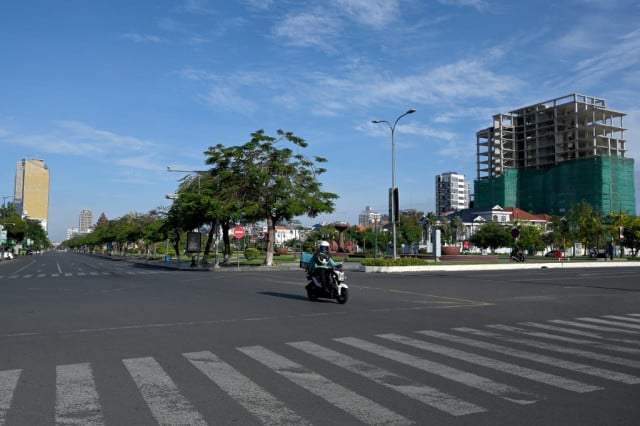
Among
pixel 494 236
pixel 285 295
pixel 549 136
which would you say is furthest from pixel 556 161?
pixel 285 295

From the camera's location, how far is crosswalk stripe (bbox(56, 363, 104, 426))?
5.15 meters

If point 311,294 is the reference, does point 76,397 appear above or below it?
below

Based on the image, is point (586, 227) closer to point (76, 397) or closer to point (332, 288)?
point (332, 288)

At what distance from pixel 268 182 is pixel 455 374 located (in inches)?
1275

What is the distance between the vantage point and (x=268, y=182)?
38.6 metres

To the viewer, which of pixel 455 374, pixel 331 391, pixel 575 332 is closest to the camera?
pixel 331 391

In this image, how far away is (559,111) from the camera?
131 metres

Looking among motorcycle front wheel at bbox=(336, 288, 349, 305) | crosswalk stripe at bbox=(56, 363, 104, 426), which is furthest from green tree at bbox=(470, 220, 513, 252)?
crosswalk stripe at bbox=(56, 363, 104, 426)

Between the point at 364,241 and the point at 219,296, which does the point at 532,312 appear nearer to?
the point at 219,296

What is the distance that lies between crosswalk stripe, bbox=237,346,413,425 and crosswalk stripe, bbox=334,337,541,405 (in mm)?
1406

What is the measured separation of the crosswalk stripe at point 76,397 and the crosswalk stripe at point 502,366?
488cm

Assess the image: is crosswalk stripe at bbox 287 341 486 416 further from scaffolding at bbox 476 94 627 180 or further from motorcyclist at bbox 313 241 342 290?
scaffolding at bbox 476 94 627 180

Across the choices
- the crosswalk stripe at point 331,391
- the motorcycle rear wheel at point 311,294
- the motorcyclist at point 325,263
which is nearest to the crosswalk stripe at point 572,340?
the crosswalk stripe at point 331,391

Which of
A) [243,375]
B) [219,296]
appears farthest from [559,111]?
[243,375]
